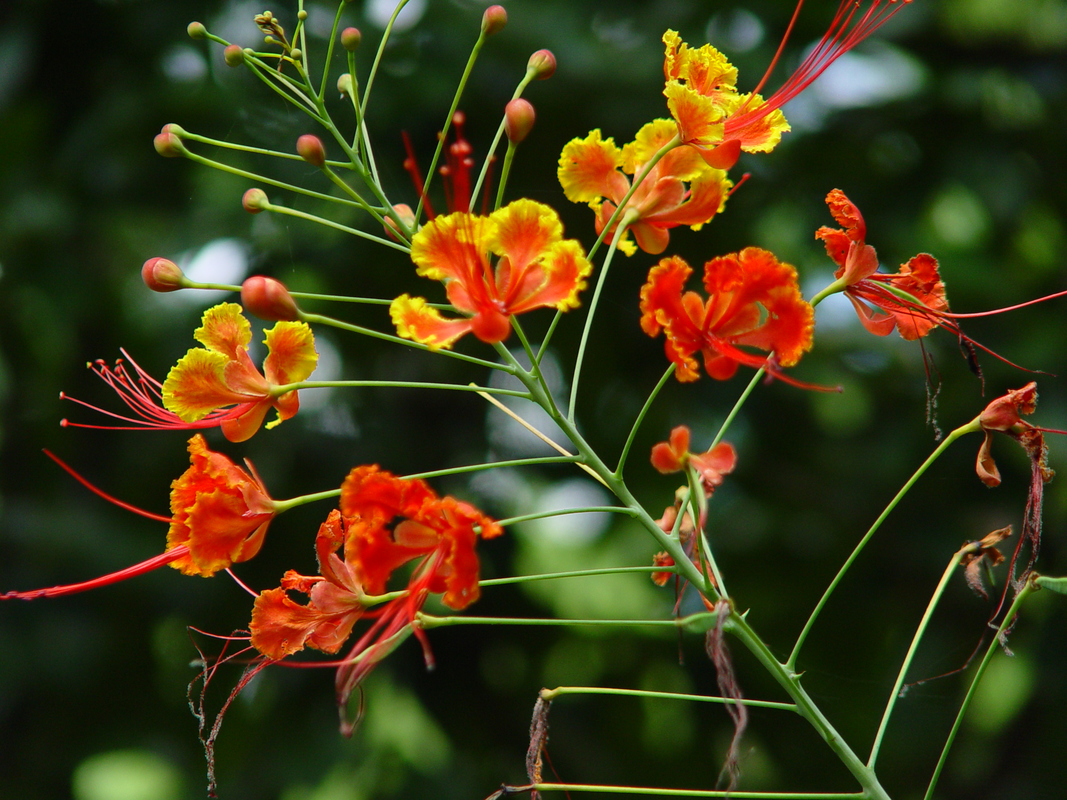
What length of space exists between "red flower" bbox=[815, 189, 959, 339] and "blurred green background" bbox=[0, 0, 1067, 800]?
2.08 m

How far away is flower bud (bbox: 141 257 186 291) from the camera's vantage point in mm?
1666

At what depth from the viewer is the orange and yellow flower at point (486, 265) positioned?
55.5 inches

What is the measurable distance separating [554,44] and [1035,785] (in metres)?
3.61

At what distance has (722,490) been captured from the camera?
430 cm

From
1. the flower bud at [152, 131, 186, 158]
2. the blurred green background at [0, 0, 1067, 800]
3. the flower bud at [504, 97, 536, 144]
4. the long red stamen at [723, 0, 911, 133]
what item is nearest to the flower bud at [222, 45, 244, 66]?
the flower bud at [152, 131, 186, 158]

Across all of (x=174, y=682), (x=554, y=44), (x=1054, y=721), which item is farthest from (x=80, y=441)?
(x=1054, y=721)

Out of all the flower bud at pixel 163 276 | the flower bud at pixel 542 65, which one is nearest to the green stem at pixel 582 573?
the flower bud at pixel 163 276

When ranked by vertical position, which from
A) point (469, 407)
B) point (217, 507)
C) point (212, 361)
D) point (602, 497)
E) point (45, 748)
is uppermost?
point (212, 361)

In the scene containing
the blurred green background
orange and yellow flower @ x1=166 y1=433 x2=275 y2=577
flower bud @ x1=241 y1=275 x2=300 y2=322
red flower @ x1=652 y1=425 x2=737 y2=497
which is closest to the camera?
red flower @ x1=652 y1=425 x2=737 y2=497

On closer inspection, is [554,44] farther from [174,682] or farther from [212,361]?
[174,682]

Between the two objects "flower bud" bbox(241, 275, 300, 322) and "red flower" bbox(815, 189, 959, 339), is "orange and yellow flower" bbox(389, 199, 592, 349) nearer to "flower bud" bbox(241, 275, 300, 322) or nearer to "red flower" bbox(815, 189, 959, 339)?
"flower bud" bbox(241, 275, 300, 322)

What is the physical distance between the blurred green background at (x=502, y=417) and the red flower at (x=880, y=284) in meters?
2.08

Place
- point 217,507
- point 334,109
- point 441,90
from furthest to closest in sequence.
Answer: point 334,109
point 441,90
point 217,507

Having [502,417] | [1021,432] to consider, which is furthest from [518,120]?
[502,417]
